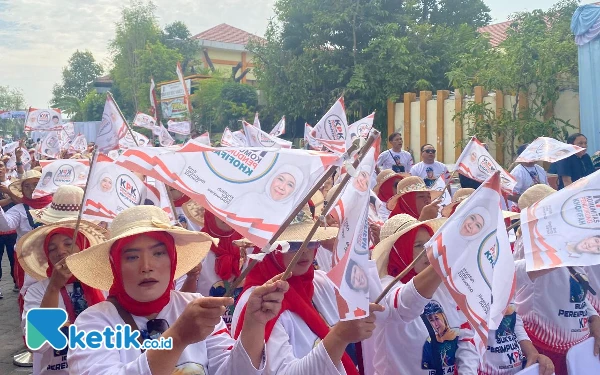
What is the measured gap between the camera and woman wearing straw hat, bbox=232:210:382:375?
2340 millimetres

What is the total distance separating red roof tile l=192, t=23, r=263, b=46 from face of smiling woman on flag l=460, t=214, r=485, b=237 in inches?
1879

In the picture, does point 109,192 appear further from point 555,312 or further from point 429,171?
point 429,171

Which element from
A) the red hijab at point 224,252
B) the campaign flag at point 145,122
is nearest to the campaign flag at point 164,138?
the campaign flag at point 145,122

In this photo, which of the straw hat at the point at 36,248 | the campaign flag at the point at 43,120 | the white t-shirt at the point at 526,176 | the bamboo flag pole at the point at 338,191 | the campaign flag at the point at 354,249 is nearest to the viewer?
the bamboo flag pole at the point at 338,191

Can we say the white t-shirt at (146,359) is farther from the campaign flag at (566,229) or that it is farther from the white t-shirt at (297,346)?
the campaign flag at (566,229)

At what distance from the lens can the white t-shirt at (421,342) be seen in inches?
119

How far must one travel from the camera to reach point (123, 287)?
2412 mm

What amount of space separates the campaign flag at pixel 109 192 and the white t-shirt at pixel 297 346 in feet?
7.27

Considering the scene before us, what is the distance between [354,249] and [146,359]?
80 centimetres

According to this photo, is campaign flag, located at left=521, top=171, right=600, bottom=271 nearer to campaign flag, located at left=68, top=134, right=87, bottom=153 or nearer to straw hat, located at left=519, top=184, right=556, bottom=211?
straw hat, located at left=519, top=184, right=556, bottom=211

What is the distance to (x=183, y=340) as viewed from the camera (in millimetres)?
2062

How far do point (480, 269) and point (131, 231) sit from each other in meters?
1.35

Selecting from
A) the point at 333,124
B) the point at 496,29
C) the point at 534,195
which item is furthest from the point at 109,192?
the point at 496,29

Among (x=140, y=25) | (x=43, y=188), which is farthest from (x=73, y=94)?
(x=43, y=188)
